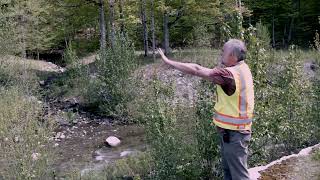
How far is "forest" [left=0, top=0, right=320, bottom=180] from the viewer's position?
8.70 meters

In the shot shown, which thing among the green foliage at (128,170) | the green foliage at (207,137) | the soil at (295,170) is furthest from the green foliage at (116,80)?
the soil at (295,170)

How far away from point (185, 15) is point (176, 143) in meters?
19.4

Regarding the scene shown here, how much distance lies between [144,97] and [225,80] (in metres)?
11.2

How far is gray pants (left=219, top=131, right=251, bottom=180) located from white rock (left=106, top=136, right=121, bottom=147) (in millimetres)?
11011

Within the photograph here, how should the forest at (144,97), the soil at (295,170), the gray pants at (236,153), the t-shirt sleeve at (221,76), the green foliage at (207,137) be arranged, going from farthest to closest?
the forest at (144,97)
the green foliage at (207,137)
the soil at (295,170)
the gray pants at (236,153)
the t-shirt sleeve at (221,76)

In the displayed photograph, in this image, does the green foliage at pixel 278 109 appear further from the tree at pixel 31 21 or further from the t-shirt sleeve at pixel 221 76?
the tree at pixel 31 21

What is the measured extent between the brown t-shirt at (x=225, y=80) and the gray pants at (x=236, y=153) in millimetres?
556

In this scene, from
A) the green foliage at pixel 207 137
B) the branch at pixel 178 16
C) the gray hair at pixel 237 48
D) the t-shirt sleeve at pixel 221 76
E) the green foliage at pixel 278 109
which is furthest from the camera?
the branch at pixel 178 16

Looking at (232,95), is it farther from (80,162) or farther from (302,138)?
(80,162)

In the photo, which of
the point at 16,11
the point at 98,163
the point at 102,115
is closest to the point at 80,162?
the point at 98,163

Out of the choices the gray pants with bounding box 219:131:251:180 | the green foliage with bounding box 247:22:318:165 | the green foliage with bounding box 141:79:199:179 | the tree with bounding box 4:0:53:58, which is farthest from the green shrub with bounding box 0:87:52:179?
the tree with bounding box 4:0:53:58

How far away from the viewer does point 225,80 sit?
16.5 feet

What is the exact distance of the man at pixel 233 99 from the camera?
4996mm

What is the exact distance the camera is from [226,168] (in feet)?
19.0
